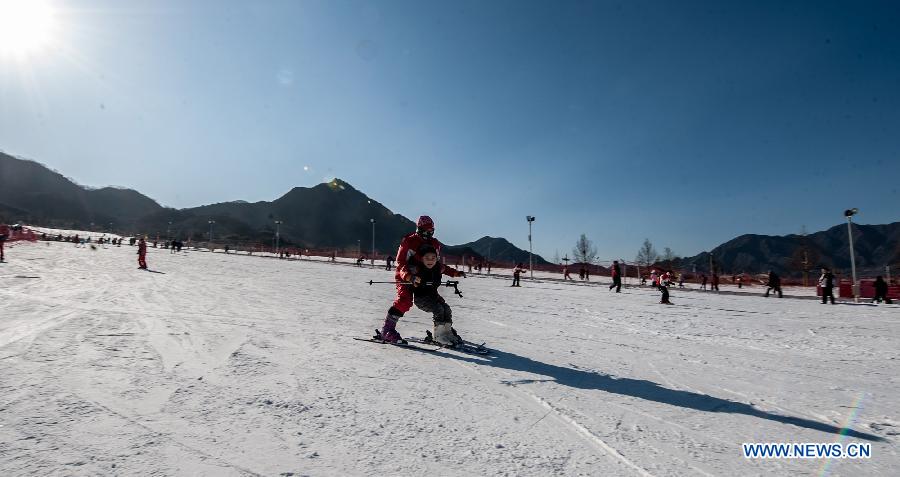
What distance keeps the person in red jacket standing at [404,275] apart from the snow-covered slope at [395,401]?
1.48ft

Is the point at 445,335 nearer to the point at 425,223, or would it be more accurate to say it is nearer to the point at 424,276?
the point at 424,276

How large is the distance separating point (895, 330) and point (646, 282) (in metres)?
22.2

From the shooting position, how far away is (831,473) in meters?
2.27

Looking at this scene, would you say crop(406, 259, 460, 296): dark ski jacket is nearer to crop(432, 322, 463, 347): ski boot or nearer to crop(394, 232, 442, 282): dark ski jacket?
crop(394, 232, 442, 282): dark ski jacket

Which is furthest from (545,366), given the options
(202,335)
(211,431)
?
(202,335)

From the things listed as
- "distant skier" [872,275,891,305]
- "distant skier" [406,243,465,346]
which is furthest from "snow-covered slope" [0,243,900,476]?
"distant skier" [872,275,891,305]

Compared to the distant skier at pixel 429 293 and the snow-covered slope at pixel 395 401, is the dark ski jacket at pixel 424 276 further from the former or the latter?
the snow-covered slope at pixel 395 401

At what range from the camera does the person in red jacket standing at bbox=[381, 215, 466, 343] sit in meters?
5.43

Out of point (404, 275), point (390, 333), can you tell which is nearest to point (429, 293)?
point (404, 275)

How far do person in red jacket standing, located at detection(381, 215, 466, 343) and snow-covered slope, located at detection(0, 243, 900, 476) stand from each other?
1.48 feet

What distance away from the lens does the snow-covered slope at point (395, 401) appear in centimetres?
220

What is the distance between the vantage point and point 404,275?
554 centimetres

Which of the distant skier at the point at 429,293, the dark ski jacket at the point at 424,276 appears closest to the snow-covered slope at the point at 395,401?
the distant skier at the point at 429,293

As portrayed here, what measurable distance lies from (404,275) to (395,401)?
8.44 feet
